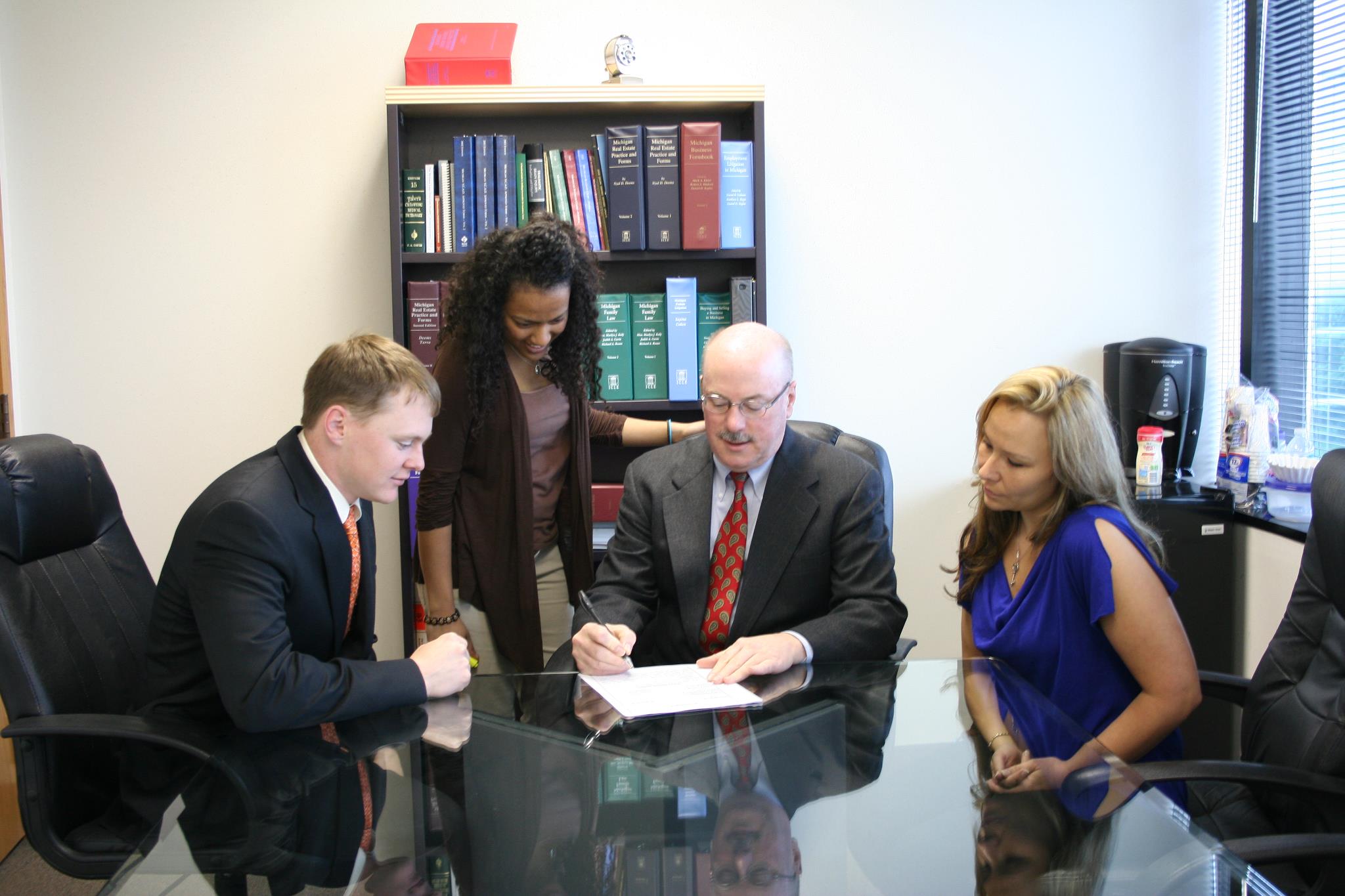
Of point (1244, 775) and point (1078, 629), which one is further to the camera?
point (1078, 629)

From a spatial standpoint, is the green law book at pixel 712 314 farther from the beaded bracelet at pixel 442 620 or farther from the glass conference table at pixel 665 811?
the glass conference table at pixel 665 811

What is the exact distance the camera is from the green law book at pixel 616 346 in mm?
3170

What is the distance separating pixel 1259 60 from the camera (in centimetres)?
335

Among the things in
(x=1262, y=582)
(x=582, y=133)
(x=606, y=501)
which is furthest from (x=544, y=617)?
(x=1262, y=582)

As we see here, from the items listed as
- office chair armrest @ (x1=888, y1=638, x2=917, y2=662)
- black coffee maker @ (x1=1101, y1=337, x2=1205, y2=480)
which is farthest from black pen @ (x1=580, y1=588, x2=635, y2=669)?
black coffee maker @ (x1=1101, y1=337, x2=1205, y2=480)

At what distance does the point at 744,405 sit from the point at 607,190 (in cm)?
132

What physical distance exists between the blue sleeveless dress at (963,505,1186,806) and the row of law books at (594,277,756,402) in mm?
1479

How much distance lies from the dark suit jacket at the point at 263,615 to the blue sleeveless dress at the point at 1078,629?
1084 millimetres

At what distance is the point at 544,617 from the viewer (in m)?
2.62

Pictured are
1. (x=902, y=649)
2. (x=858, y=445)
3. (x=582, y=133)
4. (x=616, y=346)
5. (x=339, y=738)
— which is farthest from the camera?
(x=582, y=133)

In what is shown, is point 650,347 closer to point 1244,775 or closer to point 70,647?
point 70,647

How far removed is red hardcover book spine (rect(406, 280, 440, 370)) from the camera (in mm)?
3084

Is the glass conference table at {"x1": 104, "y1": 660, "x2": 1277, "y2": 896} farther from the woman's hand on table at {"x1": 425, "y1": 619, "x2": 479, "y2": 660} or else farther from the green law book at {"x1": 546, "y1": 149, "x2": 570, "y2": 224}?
the green law book at {"x1": 546, "y1": 149, "x2": 570, "y2": 224}

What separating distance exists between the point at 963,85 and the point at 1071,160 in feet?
1.46
